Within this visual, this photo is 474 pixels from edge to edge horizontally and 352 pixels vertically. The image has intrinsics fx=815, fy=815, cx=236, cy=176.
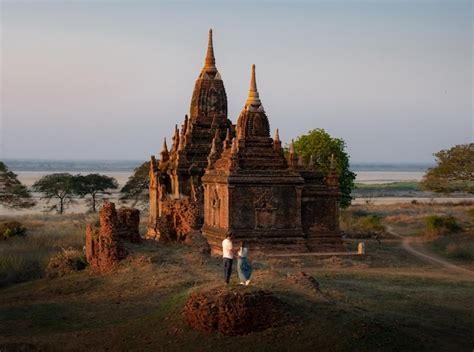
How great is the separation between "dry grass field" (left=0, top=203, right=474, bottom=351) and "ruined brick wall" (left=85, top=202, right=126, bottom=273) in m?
0.41

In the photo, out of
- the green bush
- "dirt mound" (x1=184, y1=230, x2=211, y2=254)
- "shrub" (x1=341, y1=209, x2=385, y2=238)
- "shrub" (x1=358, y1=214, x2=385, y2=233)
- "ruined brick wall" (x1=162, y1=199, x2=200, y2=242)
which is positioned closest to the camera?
"dirt mound" (x1=184, y1=230, x2=211, y2=254)

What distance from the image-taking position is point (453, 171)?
1746 inches

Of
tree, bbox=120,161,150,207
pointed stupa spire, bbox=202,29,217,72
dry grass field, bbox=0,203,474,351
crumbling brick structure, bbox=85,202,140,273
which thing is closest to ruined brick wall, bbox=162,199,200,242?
dry grass field, bbox=0,203,474,351

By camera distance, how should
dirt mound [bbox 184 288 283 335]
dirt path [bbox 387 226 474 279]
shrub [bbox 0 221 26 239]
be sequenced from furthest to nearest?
1. shrub [bbox 0 221 26 239]
2. dirt path [bbox 387 226 474 279]
3. dirt mound [bbox 184 288 283 335]

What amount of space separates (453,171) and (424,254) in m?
12.6

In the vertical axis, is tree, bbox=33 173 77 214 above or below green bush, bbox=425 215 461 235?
above

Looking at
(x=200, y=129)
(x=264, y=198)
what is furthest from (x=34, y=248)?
(x=264, y=198)

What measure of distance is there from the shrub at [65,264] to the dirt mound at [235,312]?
10639 millimetres

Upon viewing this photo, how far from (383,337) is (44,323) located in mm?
7534

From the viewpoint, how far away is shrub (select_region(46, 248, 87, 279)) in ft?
81.8

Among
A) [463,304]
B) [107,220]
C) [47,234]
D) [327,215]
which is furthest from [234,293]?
[47,234]

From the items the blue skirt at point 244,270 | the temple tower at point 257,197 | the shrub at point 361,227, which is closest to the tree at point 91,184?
the shrub at point 361,227

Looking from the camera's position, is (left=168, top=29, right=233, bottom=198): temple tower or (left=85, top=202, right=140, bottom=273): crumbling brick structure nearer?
(left=85, top=202, right=140, bottom=273): crumbling brick structure

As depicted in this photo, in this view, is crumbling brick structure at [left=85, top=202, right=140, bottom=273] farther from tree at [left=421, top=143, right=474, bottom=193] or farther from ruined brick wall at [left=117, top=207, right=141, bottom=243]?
tree at [left=421, top=143, right=474, bottom=193]
